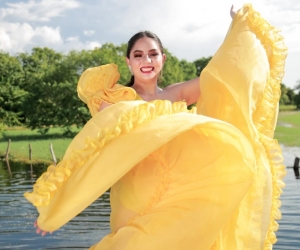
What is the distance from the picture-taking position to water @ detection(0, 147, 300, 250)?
7.48 m

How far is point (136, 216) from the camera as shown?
2445 millimetres

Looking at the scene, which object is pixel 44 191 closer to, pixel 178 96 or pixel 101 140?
pixel 101 140

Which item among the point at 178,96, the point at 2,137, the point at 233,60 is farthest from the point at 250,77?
the point at 2,137

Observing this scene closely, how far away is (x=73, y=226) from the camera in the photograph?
8.67 m

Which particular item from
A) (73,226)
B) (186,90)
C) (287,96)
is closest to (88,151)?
(186,90)

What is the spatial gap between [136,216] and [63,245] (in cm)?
528

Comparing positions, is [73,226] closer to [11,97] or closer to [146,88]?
[146,88]

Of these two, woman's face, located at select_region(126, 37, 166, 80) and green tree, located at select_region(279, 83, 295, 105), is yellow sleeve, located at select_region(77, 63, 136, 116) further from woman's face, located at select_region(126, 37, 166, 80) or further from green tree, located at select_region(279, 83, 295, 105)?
green tree, located at select_region(279, 83, 295, 105)

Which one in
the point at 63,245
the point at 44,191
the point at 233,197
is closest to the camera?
the point at 44,191

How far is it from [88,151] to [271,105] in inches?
50.0

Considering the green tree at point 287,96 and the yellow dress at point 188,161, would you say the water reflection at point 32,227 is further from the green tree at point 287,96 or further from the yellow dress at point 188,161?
the green tree at point 287,96

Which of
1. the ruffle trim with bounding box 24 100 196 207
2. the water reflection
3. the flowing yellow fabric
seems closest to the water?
the water reflection

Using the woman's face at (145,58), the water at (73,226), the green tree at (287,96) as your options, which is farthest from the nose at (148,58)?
the green tree at (287,96)

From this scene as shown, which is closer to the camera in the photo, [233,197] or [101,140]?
[101,140]
